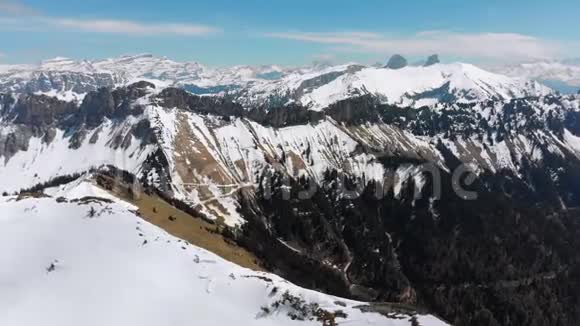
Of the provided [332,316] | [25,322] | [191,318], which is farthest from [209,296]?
[25,322]

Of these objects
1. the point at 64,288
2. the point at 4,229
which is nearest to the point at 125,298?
the point at 64,288

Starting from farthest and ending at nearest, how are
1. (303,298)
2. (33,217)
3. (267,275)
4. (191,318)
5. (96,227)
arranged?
1. (33,217)
2. (96,227)
3. (267,275)
4. (303,298)
5. (191,318)

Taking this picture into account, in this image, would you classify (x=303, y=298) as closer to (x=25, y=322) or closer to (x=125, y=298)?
(x=125, y=298)

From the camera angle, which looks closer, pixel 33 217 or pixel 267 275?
pixel 267 275

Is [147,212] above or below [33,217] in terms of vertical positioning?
below

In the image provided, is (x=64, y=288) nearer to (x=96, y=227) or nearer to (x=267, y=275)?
(x=96, y=227)

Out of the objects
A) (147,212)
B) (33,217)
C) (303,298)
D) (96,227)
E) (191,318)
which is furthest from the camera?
(147,212)
